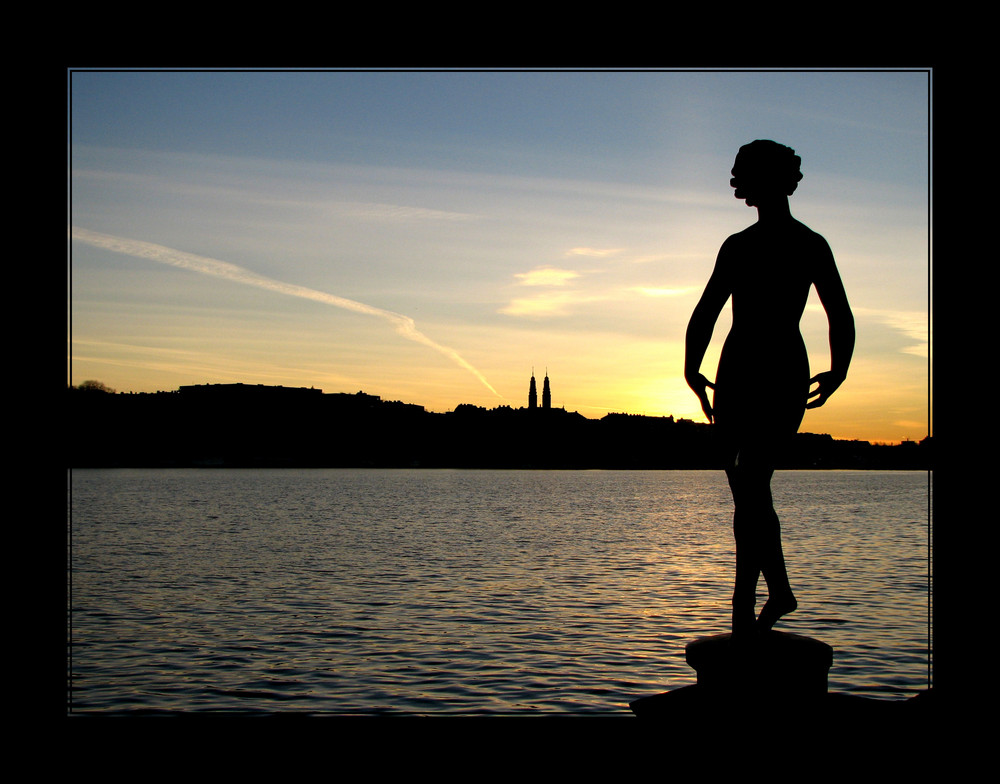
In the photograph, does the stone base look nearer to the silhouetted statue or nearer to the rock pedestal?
the rock pedestal

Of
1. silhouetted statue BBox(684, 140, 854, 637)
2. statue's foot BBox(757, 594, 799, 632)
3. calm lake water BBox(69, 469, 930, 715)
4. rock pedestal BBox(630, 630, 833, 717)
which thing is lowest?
calm lake water BBox(69, 469, 930, 715)

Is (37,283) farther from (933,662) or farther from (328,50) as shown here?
(933,662)

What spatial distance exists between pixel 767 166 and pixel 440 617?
16715 millimetres

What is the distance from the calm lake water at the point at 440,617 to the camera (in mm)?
13133

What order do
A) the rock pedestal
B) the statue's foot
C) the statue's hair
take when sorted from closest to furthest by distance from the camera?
the rock pedestal
the statue's foot
the statue's hair

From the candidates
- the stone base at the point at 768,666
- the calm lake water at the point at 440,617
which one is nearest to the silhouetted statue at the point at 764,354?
the stone base at the point at 768,666

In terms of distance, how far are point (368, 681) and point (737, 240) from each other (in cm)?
1013

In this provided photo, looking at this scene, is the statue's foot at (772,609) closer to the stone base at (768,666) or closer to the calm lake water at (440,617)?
the stone base at (768,666)

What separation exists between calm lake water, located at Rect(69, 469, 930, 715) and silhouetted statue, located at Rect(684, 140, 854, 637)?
3.26 meters

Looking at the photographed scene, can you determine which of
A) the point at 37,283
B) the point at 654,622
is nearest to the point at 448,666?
the point at 654,622

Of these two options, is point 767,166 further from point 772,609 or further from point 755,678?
point 755,678

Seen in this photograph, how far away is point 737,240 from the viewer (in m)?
5.34

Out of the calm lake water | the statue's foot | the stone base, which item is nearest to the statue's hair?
the statue's foot

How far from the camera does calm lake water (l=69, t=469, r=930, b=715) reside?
1313 cm
